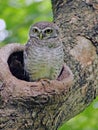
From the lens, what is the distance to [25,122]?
256 cm

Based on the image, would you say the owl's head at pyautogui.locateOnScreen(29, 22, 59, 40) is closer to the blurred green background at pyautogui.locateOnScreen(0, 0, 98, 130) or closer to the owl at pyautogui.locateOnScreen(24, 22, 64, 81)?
the owl at pyautogui.locateOnScreen(24, 22, 64, 81)

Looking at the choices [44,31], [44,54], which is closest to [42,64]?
[44,54]

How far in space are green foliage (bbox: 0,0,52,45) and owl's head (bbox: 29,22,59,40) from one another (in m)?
2.02

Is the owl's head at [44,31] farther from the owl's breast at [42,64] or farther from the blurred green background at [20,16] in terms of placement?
the blurred green background at [20,16]

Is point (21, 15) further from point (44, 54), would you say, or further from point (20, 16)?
point (44, 54)

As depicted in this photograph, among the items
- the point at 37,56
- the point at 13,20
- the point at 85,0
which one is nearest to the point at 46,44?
the point at 37,56

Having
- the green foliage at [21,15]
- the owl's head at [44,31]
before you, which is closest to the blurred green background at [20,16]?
the green foliage at [21,15]

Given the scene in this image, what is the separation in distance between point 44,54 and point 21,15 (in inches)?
99.9

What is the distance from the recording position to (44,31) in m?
3.27

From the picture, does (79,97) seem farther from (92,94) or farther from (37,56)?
(37,56)

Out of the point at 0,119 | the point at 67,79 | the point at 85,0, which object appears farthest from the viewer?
the point at 85,0

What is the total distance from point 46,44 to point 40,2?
2.53 metres

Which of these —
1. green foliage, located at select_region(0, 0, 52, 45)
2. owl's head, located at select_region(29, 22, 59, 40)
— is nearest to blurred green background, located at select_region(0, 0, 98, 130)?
green foliage, located at select_region(0, 0, 52, 45)

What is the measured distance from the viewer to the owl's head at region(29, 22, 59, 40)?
3.22 metres
